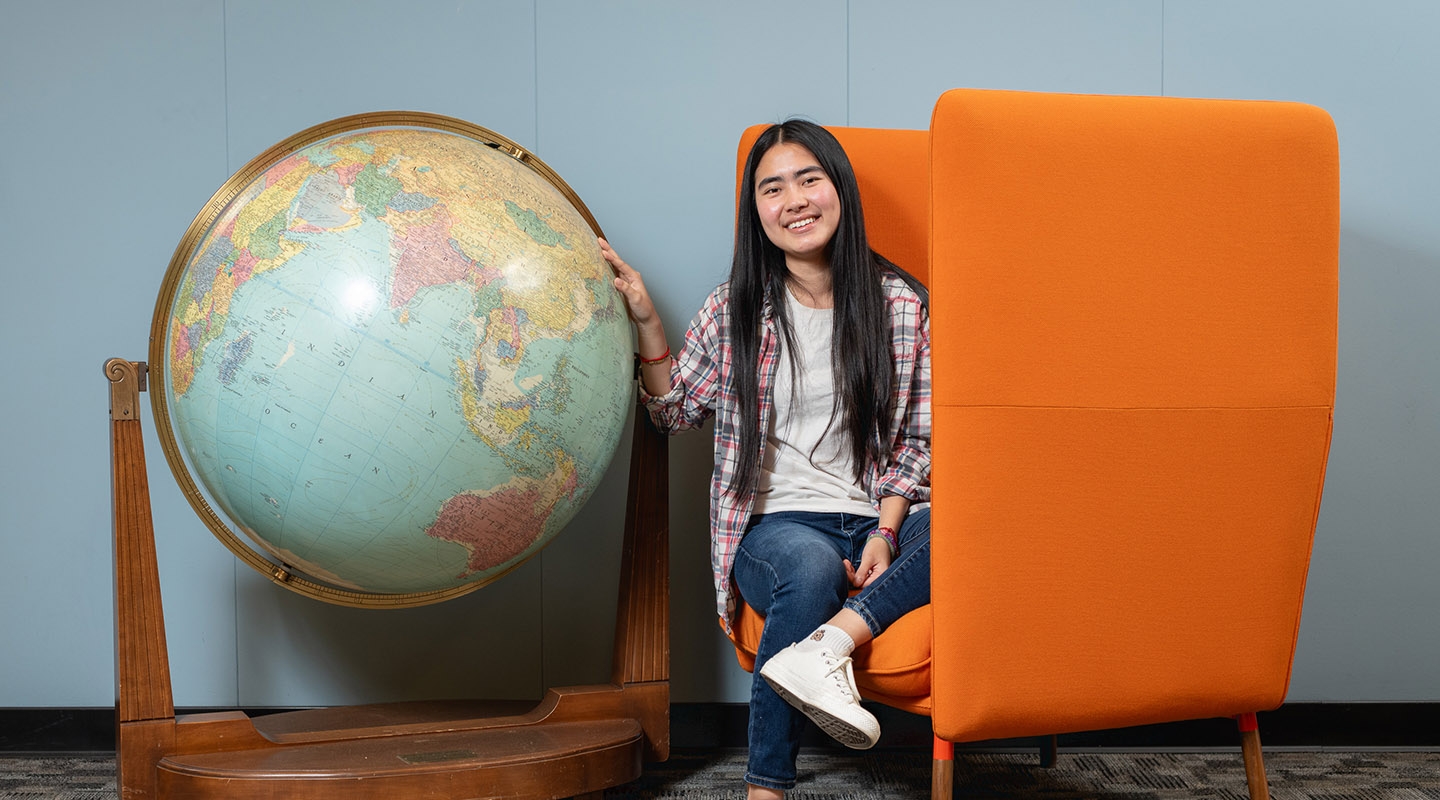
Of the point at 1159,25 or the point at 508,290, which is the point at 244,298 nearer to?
the point at 508,290

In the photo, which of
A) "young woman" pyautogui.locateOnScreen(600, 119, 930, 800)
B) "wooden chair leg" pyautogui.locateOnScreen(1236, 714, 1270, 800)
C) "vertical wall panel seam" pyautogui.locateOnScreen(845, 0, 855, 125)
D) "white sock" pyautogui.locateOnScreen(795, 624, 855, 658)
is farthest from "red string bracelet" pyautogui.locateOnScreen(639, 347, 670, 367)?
"wooden chair leg" pyautogui.locateOnScreen(1236, 714, 1270, 800)

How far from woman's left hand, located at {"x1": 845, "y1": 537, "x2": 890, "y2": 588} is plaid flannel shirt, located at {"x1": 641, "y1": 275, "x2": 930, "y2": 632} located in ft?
0.44

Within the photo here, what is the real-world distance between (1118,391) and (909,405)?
1.65 ft

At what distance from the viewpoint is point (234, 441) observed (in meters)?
1.49

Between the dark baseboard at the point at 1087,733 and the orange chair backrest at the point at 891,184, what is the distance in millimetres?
1050

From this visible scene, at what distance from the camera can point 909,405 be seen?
1844 mm

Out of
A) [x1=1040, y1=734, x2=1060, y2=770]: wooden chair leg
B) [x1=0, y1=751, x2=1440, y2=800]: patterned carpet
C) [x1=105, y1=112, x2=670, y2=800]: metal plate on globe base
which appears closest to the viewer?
[x1=105, y1=112, x2=670, y2=800]: metal plate on globe base

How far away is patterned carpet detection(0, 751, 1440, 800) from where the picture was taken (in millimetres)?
1955

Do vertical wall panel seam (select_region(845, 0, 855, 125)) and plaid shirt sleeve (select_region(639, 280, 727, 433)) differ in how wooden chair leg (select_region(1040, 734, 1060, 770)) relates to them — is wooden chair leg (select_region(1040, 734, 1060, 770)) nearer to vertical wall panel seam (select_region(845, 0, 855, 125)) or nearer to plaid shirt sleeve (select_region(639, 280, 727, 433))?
plaid shirt sleeve (select_region(639, 280, 727, 433))

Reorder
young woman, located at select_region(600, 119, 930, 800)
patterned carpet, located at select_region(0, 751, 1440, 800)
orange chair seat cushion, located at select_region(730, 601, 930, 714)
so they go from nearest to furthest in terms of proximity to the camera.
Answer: orange chair seat cushion, located at select_region(730, 601, 930, 714) → young woman, located at select_region(600, 119, 930, 800) → patterned carpet, located at select_region(0, 751, 1440, 800)

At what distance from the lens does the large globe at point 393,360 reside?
4.70 feet

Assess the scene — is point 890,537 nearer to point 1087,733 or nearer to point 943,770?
point 943,770

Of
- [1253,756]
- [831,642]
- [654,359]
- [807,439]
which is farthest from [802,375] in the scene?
[1253,756]

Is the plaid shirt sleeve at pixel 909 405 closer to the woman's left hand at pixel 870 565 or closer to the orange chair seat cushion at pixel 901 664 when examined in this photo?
the woman's left hand at pixel 870 565
